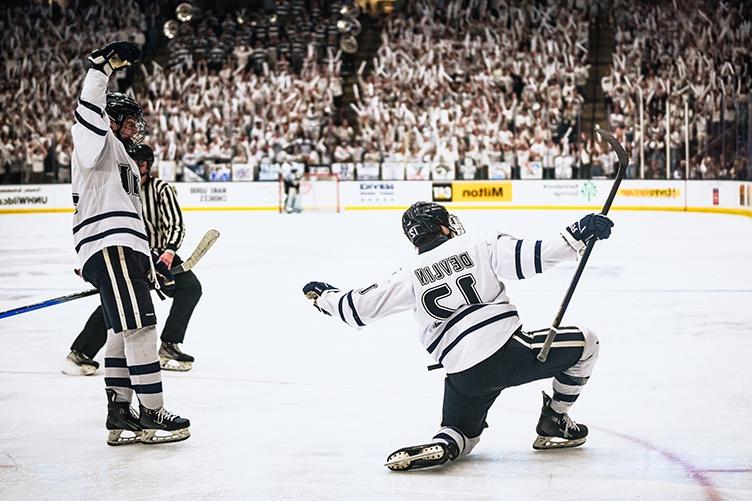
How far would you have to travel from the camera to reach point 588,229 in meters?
4.10

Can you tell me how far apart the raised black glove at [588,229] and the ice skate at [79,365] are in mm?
3221

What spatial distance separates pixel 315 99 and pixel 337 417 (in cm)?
2209

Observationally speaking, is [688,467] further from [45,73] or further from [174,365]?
[45,73]

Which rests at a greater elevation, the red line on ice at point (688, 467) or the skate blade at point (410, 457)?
the skate blade at point (410, 457)

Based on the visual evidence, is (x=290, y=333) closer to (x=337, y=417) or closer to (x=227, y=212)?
(x=337, y=417)

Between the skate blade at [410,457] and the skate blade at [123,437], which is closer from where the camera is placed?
the skate blade at [410,457]

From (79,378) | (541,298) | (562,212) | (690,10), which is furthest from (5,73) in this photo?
(79,378)

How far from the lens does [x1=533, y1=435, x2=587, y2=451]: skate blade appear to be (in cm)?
454

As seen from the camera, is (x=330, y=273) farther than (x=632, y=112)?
No

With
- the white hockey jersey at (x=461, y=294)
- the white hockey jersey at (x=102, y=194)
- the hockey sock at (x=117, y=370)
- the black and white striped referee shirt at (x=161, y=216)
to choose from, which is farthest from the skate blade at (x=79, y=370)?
the white hockey jersey at (x=461, y=294)

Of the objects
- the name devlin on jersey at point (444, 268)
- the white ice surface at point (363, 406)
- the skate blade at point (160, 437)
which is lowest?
the white ice surface at point (363, 406)

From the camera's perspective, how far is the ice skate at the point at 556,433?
454cm

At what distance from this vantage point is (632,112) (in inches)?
958

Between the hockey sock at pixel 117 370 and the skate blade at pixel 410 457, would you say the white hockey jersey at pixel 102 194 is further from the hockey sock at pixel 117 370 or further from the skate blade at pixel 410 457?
the skate blade at pixel 410 457
